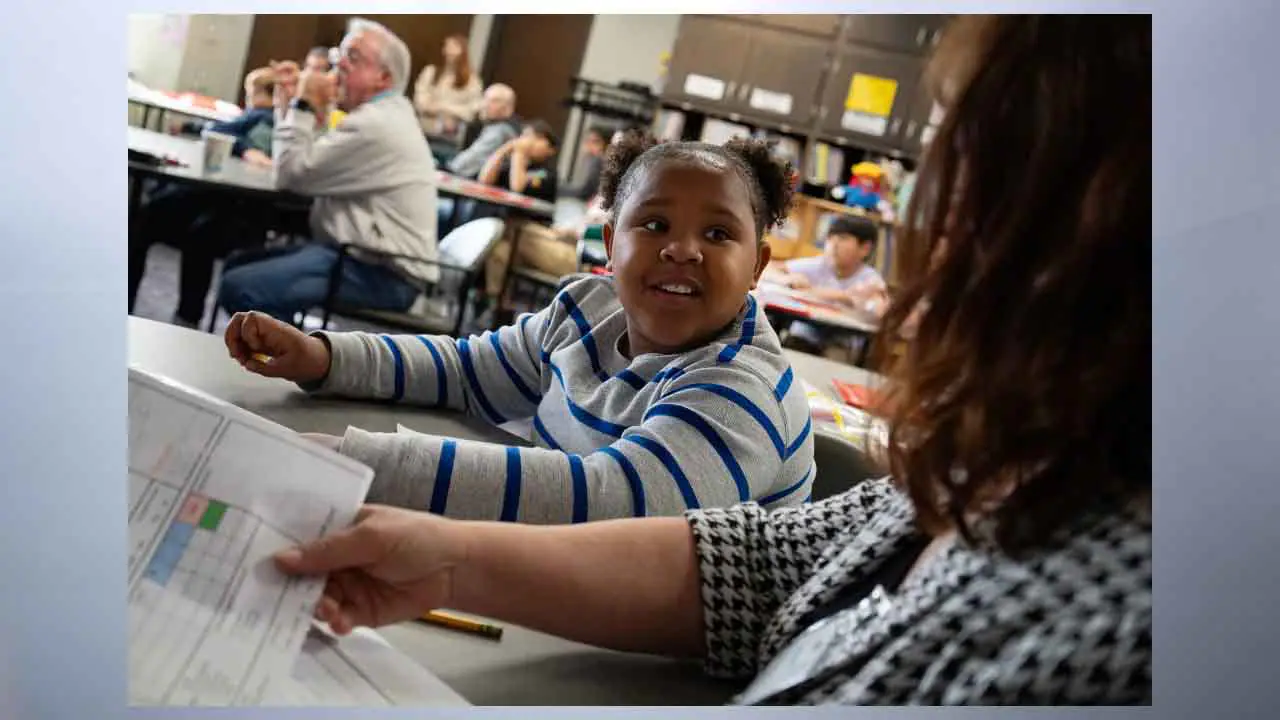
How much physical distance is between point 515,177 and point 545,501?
36 cm

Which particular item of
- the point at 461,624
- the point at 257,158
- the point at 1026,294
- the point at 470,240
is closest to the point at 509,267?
the point at 470,240

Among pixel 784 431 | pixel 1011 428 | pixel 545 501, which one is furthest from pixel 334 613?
pixel 1011 428

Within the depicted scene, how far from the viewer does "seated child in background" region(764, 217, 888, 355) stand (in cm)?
107

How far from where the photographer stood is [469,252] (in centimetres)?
113

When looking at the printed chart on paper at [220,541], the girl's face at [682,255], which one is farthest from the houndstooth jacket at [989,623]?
the printed chart on paper at [220,541]

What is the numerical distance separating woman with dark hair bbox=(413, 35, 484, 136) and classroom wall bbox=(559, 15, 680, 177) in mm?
108

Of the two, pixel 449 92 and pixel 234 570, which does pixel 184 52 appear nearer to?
pixel 449 92

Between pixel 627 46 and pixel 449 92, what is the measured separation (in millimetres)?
180

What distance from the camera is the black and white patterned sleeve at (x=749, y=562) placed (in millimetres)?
870

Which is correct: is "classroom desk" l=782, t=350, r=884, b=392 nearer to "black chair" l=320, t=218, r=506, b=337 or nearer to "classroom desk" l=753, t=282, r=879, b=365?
"classroom desk" l=753, t=282, r=879, b=365

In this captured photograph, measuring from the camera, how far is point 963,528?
0.81 meters

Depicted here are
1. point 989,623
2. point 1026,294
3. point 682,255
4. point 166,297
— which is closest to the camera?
point 989,623
